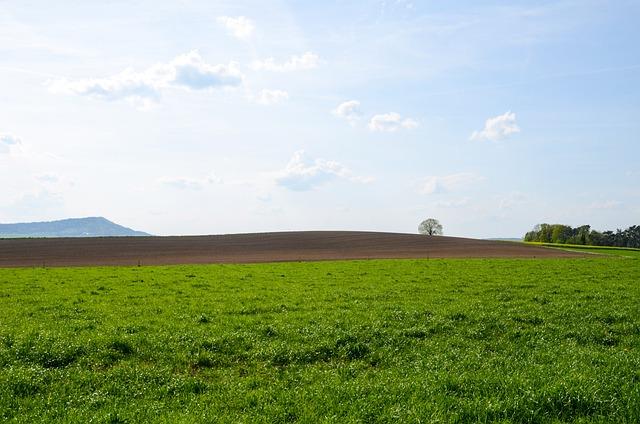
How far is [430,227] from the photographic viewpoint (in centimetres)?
15438

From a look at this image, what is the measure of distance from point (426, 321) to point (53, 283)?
25.1 m

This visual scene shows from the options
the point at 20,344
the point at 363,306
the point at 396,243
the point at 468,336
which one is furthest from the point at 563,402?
the point at 396,243

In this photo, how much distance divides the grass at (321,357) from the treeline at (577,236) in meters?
137

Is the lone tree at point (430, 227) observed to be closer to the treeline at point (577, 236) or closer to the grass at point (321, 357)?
the treeline at point (577, 236)

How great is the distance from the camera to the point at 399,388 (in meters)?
11.2

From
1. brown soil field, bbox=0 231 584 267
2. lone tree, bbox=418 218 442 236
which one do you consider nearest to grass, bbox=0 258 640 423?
brown soil field, bbox=0 231 584 267

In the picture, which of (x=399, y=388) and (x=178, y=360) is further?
(x=178, y=360)

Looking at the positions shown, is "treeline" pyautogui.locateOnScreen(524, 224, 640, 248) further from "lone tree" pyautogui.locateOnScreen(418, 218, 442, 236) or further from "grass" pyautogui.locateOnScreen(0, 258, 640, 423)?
"grass" pyautogui.locateOnScreen(0, 258, 640, 423)

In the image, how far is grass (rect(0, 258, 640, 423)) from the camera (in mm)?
10172

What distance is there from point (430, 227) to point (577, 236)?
4408 centimetres

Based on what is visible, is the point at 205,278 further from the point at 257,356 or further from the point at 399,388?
the point at 399,388

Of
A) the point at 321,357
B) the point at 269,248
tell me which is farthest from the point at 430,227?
the point at 321,357

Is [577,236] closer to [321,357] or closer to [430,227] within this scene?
[430,227]

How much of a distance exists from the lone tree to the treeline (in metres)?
36.3
